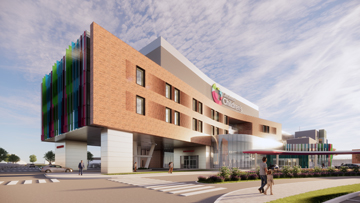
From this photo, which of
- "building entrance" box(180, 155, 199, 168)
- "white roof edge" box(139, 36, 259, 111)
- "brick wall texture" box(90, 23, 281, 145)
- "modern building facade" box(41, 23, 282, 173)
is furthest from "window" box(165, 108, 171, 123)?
"building entrance" box(180, 155, 199, 168)

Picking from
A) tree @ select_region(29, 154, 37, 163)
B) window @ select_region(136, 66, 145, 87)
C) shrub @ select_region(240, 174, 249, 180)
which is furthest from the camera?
tree @ select_region(29, 154, 37, 163)

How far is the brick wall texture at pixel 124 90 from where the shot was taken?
23750 millimetres

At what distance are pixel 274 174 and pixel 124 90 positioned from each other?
17.1m

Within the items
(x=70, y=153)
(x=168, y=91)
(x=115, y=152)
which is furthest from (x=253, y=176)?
(x=70, y=153)

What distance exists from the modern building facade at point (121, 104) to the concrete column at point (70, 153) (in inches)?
5.6

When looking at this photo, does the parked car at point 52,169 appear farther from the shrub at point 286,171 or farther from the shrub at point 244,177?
the shrub at point 286,171

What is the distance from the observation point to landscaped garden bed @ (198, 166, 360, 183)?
18.7m

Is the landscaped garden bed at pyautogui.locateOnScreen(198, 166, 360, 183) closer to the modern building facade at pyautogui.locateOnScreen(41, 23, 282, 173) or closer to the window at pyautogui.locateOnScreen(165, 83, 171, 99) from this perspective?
the modern building facade at pyautogui.locateOnScreen(41, 23, 282, 173)

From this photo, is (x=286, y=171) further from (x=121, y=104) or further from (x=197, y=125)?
(x=197, y=125)

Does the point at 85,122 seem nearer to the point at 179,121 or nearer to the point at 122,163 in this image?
the point at 122,163

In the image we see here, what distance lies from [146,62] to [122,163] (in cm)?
1205

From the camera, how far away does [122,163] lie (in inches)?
1030

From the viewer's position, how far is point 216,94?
184ft

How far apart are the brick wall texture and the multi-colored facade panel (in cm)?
197
